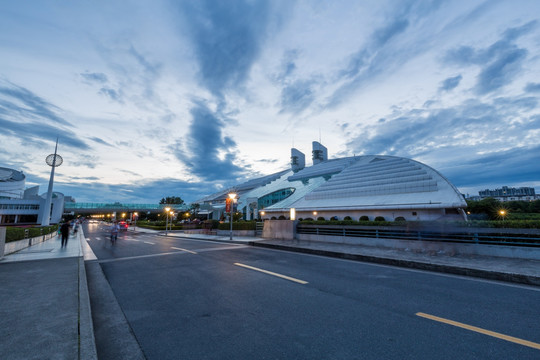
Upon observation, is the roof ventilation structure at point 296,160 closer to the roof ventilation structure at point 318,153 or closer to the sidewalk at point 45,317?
the roof ventilation structure at point 318,153

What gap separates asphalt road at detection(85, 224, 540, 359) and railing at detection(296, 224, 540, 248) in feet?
17.4

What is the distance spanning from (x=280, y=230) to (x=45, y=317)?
59.6ft

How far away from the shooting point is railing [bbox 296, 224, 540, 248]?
1070 centimetres

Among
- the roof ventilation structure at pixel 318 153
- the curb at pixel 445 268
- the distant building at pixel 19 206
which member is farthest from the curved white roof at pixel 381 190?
the distant building at pixel 19 206

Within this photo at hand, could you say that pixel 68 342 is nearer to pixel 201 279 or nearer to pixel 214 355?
pixel 214 355

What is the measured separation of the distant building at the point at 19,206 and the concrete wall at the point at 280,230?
72.6 m

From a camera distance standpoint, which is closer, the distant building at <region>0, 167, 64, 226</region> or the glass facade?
the glass facade

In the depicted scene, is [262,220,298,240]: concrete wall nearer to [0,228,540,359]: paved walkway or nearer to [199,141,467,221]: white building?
[0,228,540,359]: paved walkway

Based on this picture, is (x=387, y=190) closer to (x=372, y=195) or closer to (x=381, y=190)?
(x=381, y=190)

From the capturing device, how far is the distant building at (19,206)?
71.9m

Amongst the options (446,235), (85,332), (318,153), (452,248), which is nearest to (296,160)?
(318,153)

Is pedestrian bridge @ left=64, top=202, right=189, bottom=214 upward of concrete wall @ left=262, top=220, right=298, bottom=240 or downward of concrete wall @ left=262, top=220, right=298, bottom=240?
upward

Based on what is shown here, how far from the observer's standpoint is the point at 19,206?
74500mm

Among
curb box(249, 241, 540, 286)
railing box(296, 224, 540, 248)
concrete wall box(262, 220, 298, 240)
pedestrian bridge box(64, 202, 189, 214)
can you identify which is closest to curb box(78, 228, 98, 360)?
curb box(249, 241, 540, 286)
